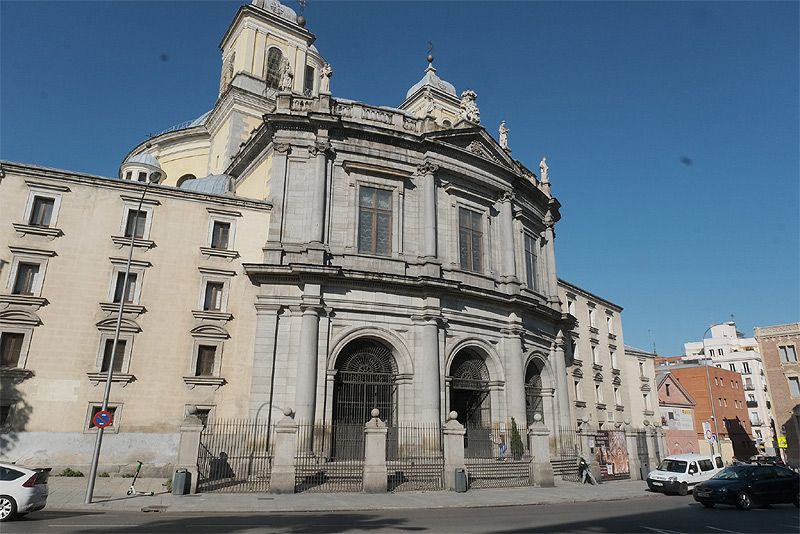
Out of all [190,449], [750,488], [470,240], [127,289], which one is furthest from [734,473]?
[127,289]

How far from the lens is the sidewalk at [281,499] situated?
1463cm

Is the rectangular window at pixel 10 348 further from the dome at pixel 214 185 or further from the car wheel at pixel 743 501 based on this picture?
the car wheel at pixel 743 501

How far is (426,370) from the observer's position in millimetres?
23781

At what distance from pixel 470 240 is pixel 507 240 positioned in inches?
94.0

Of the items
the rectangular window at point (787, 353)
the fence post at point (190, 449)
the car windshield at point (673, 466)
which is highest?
the rectangular window at point (787, 353)

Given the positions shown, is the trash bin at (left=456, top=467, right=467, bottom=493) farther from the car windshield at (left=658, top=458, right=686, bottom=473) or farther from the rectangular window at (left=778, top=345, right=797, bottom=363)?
the rectangular window at (left=778, top=345, right=797, bottom=363)

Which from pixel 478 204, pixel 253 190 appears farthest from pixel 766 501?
pixel 253 190

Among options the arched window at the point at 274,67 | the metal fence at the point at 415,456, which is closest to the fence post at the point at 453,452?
the metal fence at the point at 415,456

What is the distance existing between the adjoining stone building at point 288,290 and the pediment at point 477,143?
0.10 meters

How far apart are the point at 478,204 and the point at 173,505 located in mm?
20413

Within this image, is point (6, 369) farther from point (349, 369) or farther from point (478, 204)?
point (478, 204)

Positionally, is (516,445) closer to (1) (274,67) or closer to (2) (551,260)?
(2) (551,260)

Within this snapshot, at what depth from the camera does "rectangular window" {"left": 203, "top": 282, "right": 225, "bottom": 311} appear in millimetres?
22905

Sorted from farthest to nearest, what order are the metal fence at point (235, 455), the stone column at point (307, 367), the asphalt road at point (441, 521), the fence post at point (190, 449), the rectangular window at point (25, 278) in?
the stone column at point (307, 367) < the rectangular window at point (25, 278) < the metal fence at point (235, 455) < the fence post at point (190, 449) < the asphalt road at point (441, 521)
